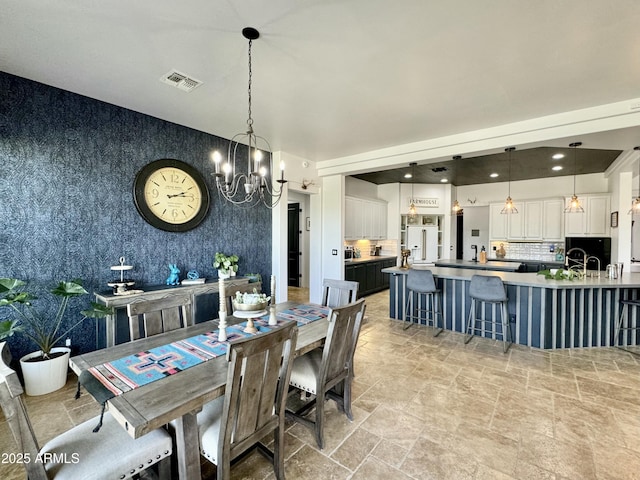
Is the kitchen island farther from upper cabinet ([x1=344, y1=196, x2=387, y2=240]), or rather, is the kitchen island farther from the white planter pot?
the white planter pot

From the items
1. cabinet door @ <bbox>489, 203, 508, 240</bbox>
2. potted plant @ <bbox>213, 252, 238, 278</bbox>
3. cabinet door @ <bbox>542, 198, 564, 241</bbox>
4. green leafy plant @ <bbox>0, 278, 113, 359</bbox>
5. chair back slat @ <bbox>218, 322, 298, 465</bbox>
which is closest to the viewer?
chair back slat @ <bbox>218, 322, 298, 465</bbox>

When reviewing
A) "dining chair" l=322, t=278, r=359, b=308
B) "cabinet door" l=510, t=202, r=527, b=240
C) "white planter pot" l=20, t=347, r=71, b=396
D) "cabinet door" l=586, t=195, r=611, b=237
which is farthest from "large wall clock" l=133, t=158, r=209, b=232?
"cabinet door" l=586, t=195, r=611, b=237

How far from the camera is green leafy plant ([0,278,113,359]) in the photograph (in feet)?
8.47

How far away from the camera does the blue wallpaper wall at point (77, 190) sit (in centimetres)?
278

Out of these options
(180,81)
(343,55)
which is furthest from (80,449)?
(343,55)

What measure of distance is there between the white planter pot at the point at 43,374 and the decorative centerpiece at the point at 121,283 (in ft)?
2.42

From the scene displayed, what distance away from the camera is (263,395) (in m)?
1.57

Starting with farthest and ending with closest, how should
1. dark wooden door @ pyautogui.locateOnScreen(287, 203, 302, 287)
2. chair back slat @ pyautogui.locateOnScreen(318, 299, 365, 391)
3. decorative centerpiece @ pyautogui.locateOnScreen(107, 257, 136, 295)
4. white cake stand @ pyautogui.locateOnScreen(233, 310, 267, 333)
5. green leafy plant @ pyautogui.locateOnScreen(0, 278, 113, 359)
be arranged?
dark wooden door @ pyautogui.locateOnScreen(287, 203, 302, 287) < decorative centerpiece @ pyautogui.locateOnScreen(107, 257, 136, 295) < green leafy plant @ pyautogui.locateOnScreen(0, 278, 113, 359) < white cake stand @ pyautogui.locateOnScreen(233, 310, 267, 333) < chair back slat @ pyautogui.locateOnScreen(318, 299, 365, 391)

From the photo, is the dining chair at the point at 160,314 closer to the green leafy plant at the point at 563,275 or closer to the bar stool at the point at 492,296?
the bar stool at the point at 492,296

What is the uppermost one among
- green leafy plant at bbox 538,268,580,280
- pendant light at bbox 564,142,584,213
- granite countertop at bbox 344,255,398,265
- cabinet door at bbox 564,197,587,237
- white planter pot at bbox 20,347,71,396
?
pendant light at bbox 564,142,584,213

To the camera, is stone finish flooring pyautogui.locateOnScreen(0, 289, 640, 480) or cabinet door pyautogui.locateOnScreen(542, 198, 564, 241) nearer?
stone finish flooring pyautogui.locateOnScreen(0, 289, 640, 480)

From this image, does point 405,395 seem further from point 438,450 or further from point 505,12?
point 505,12

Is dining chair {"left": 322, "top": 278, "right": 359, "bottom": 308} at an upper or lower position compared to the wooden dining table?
upper

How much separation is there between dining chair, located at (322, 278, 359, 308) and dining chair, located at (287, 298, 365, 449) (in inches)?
29.1
